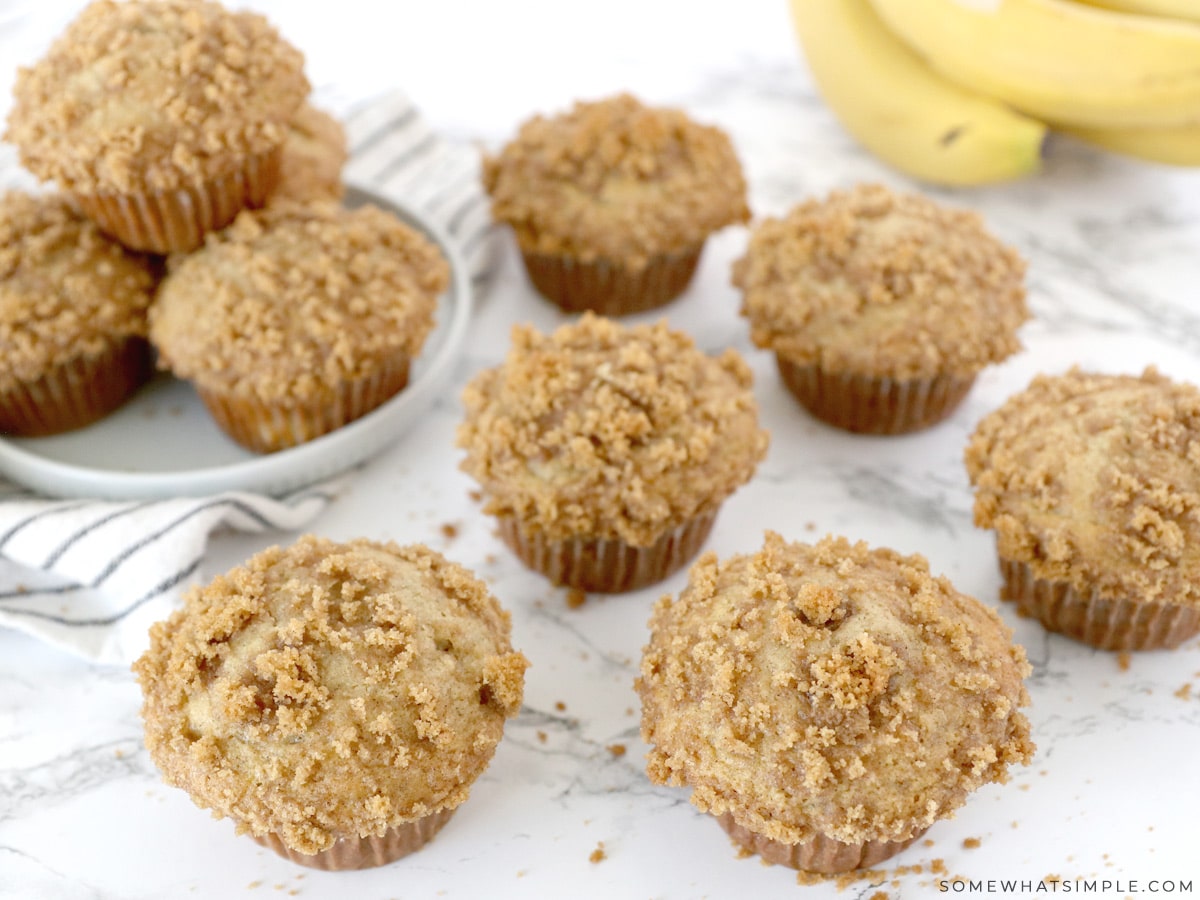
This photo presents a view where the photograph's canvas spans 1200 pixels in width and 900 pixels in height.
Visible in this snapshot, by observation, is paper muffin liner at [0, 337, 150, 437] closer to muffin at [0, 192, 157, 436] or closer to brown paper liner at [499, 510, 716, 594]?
muffin at [0, 192, 157, 436]

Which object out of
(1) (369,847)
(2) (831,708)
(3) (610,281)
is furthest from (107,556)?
(2) (831,708)

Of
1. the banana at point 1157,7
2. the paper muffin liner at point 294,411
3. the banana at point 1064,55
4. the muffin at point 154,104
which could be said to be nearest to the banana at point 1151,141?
the banana at point 1064,55

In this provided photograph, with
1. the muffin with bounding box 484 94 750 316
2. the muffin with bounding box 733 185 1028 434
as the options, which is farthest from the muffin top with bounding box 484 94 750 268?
the muffin with bounding box 733 185 1028 434

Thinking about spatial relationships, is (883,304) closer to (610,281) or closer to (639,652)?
(610,281)

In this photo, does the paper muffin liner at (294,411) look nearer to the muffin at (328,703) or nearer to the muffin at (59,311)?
the muffin at (59,311)

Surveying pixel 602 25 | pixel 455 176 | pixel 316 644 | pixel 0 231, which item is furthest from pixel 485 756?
pixel 602 25

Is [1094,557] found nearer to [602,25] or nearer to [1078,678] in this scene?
[1078,678]
